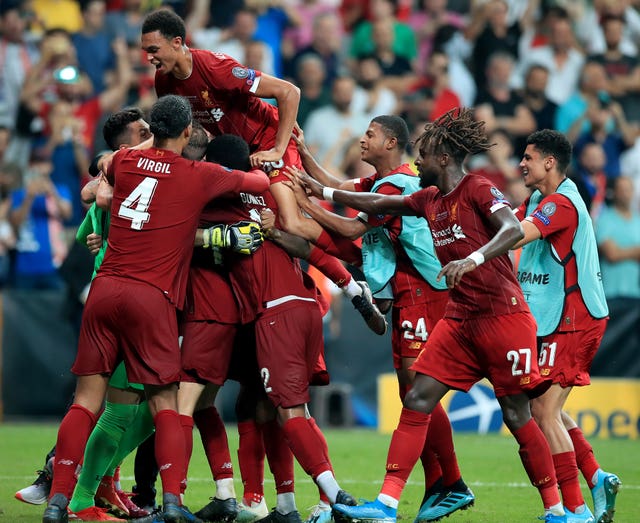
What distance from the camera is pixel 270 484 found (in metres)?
9.46

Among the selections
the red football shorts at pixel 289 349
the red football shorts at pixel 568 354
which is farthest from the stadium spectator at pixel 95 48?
the red football shorts at pixel 568 354

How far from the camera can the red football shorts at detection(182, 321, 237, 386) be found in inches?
288

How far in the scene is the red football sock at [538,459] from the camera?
6902mm

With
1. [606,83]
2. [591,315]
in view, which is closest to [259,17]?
[606,83]

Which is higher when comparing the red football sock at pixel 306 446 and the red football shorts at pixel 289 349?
the red football shorts at pixel 289 349

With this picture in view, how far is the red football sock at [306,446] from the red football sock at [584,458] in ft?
6.36

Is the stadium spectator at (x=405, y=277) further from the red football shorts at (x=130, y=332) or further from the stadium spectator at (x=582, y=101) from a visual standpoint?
the stadium spectator at (x=582, y=101)

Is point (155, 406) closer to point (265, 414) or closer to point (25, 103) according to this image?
point (265, 414)

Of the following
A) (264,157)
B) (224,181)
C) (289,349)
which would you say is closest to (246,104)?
(264,157)

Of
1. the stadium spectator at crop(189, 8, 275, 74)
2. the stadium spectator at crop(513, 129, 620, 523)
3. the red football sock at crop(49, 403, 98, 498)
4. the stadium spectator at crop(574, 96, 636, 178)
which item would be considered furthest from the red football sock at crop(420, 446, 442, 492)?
the stadium spectator at crop(574, 96, 636, 178)

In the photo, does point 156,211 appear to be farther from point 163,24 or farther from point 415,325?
point 415,325

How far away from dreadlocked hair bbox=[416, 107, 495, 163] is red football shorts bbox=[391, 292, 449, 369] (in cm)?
114

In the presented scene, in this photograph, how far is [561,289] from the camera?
7.84m

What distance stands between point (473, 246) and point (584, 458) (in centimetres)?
193
